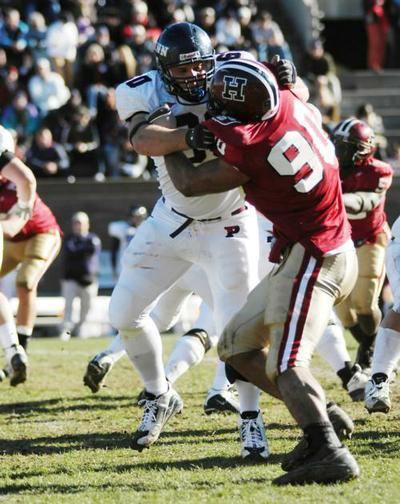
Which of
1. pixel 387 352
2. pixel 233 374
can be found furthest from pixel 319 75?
pixel 233 374

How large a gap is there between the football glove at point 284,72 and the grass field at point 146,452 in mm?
1682

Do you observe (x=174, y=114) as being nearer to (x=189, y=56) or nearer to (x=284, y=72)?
(x=189, y=56)

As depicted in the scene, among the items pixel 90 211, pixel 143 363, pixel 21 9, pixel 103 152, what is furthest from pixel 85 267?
Answer: pixel 143 363

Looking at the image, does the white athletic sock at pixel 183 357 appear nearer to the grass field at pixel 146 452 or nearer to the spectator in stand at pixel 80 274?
the grass field at pixel 146 452

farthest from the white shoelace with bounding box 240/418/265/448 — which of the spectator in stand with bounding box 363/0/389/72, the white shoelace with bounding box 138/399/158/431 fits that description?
the spectator in stand with bounding box 363/0/389/72

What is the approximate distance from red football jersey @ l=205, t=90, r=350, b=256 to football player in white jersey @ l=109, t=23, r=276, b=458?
68 centimetres

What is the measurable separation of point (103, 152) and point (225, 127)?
1038 centimetres

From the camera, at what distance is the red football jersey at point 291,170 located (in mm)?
4707

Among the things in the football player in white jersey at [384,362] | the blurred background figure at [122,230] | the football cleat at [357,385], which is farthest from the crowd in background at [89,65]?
the football player in white jersey at [384,362]

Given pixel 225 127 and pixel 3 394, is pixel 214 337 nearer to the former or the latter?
pixel 3 394

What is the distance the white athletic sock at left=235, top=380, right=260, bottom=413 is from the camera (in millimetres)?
5461

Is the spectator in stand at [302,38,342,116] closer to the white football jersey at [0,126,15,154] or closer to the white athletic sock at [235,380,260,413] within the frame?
the white football jersey at [0,126,15,154]

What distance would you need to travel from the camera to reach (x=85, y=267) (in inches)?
515

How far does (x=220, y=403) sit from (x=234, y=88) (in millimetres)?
2489
